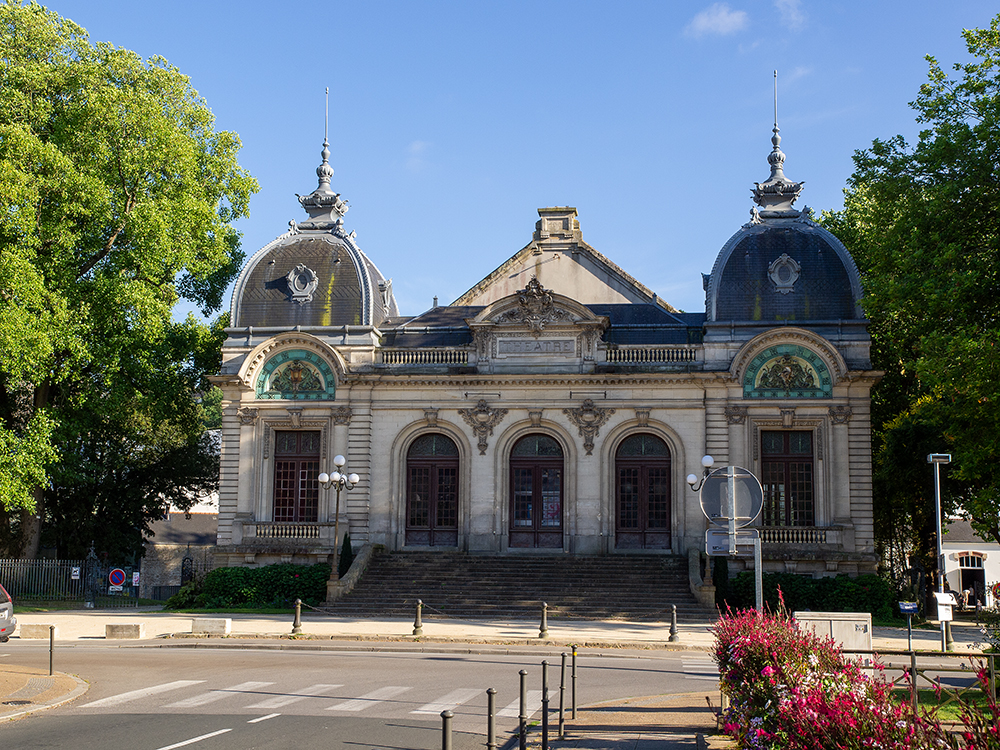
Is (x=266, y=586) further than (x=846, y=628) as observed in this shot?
Yes

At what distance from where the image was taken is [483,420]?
36125mm

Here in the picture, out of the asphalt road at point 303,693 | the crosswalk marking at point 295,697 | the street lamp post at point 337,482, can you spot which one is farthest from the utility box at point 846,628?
the street lamp post at point 337,482

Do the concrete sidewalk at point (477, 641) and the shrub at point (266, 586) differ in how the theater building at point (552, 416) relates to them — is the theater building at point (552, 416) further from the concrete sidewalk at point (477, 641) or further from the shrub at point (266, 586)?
the concrete sidewalk at point (477, 641)

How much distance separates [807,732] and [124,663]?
16746 millimetres

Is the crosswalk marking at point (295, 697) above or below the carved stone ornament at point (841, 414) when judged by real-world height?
below

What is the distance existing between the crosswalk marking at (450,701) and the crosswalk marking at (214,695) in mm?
3213

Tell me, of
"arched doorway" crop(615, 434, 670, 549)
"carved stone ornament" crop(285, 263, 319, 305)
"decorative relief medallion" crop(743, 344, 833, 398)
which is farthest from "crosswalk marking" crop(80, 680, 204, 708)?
"decorative relief medallion" crop(743, 344, 833, 398)

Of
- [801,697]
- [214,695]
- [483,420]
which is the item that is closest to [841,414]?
[483,420]

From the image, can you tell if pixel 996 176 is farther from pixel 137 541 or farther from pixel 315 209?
pixel 137 541

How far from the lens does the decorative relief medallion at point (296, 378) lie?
36750 millimetres

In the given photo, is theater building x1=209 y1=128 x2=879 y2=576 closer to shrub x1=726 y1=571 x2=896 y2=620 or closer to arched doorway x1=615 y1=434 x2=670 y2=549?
arched doorway x1=615 y1=434 x2=670 y2=549

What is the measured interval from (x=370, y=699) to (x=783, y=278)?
24981mm

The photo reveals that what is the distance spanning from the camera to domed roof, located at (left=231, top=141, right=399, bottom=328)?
124 feet

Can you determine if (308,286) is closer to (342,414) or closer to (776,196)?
(342,414)
